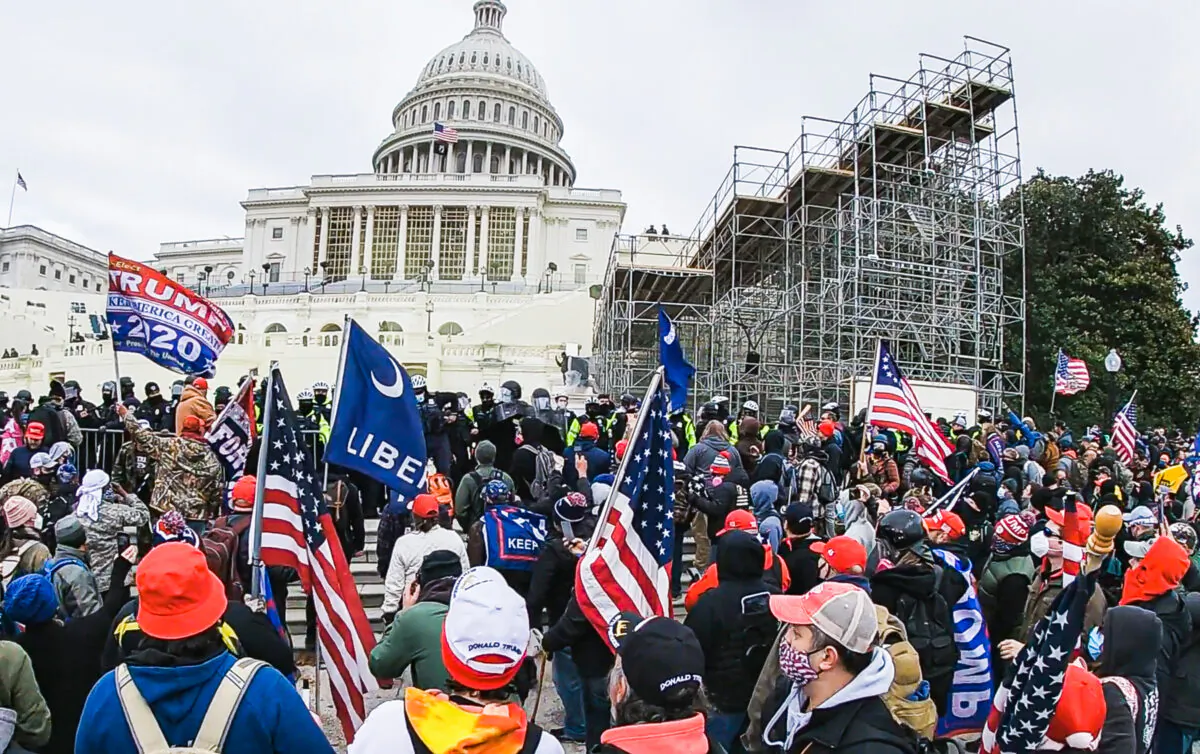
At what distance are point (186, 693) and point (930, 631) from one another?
317 centimetres

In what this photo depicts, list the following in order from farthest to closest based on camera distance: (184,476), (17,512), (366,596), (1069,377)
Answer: (1069,377)
(366,596)
(184,476)
(17,512)

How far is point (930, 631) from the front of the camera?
14.2ft

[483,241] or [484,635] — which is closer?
[484,635]

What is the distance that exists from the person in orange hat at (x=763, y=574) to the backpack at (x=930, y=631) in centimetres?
64

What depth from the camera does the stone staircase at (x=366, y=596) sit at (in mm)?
7652

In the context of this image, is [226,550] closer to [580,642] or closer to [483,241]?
[580,642]

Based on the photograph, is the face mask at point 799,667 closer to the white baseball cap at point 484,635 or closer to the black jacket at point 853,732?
the black jacket at point 853,732

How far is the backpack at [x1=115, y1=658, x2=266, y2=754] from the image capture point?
2.39 metres

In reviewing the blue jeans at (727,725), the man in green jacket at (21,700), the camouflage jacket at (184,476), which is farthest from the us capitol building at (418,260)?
the man in green jacket at (21,700)

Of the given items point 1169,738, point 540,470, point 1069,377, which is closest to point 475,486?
point 540,470

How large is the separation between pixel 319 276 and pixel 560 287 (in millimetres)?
18840

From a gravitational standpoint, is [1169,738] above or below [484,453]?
below

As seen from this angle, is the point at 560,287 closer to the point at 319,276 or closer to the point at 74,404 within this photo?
the point at 319,276

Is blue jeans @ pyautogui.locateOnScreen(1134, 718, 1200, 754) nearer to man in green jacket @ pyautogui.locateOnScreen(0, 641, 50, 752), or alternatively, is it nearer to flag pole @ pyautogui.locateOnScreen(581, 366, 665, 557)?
flag pole @ pyautogui.locateOnScreen(581, 366, 665, 557)
